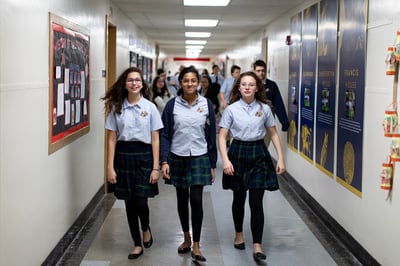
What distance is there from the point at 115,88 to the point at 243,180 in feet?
3.99

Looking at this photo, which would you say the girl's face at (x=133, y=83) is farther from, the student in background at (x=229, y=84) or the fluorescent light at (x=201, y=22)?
the fluorescent light at (x=201, y=22)

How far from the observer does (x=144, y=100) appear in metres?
4.38

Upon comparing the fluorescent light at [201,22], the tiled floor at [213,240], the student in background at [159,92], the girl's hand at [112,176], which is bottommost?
the tiled floor at [213,240]

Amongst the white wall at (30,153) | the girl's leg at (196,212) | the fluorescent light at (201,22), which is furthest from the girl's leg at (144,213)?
the fluorescent light at (201,22)

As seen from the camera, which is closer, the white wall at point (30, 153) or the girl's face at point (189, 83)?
the white wall at point (30, 153)

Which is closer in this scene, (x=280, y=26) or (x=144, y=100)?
(x=144, y=100)

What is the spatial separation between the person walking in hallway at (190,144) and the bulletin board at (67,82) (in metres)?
0.81

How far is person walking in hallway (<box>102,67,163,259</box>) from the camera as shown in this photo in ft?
14.0

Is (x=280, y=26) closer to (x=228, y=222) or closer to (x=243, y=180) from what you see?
(x=228, y=222)

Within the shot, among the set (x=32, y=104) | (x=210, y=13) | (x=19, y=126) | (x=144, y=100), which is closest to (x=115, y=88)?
(x=144, y=100)

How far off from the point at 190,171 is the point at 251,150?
502mm

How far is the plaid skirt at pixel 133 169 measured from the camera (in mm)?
4293

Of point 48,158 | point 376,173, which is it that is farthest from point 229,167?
point 48,158

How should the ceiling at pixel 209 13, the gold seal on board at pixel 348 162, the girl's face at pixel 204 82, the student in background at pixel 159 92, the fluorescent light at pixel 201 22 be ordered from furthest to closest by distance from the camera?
the fluorescent light at pixel 201 22, the girl's face at pixel 204 82, the ceiling at pixel 209 13, the student in background at pixel 159 92, the gold seal on board at pixel 348 162
